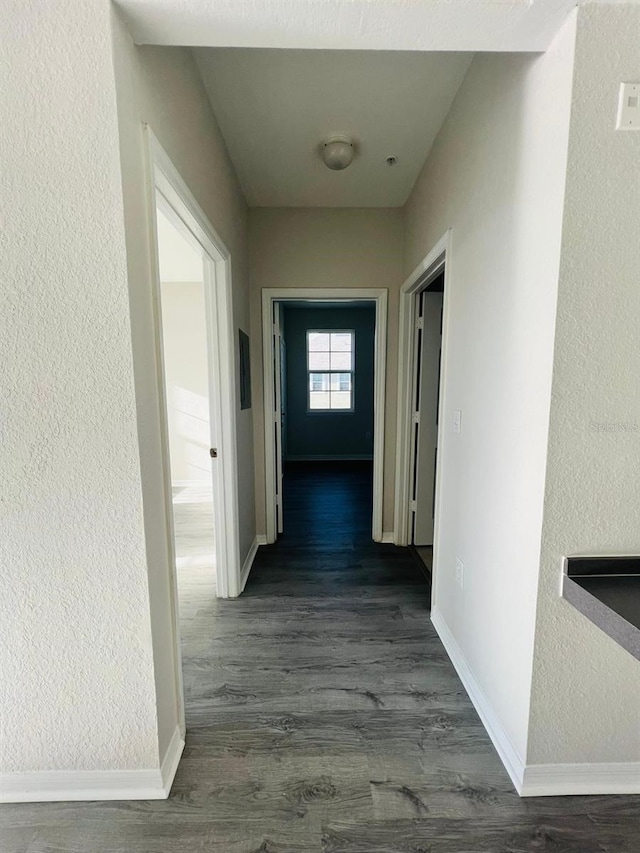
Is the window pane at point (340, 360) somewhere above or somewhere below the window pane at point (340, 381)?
above

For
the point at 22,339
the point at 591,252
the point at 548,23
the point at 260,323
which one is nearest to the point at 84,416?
the point at 22,339

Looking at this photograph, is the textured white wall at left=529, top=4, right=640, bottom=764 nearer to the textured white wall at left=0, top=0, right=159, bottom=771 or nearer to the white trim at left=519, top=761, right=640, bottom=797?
the white trim at left=519, top=761, right=640, bottom=797

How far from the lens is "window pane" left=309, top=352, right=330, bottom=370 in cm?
628

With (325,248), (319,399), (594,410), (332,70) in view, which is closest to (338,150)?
(332,70)

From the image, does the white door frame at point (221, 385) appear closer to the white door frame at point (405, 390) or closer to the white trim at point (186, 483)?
the white door frame at point (405, 390)

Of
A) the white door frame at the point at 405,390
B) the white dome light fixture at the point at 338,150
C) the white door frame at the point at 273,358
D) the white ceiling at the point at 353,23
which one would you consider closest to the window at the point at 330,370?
the white door frame at the point at 273,358

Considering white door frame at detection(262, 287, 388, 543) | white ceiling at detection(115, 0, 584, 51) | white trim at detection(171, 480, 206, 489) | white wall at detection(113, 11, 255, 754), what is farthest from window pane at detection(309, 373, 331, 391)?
white ceiling at detection(115, 0, 584, 51)

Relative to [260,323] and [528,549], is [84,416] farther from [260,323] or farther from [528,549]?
[260,323]

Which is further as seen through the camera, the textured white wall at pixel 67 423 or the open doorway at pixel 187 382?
the open doorway at pixel 187 382

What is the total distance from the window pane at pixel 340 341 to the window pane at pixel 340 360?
7cm

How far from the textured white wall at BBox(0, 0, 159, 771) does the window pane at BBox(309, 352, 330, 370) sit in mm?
5330

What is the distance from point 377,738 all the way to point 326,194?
3074 mm

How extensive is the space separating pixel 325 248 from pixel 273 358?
93 centimetres

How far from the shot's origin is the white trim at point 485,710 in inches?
49.0
